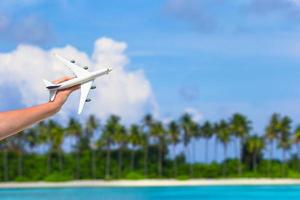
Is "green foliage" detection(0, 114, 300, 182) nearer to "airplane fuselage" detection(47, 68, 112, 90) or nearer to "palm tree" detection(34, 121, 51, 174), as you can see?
"palm tree" detection(34, 121, 51, 174)

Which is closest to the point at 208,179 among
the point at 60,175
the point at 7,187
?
the point at 60,175

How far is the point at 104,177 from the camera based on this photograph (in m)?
114

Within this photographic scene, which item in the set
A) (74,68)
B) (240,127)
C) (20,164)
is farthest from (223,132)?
(74,68)

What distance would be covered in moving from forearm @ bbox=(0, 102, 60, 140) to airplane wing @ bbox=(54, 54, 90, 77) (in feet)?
0.87

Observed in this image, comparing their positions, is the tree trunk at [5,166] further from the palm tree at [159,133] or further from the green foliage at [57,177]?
the palm tree at [159,133]

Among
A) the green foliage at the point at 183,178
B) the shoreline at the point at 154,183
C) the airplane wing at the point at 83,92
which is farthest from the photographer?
the green foliage at the point at 183,178

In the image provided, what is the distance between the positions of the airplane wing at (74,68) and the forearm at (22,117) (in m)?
0.26

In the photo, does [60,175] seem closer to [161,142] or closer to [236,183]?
[161,142]

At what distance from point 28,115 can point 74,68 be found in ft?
1.76

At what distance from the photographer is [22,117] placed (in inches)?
138

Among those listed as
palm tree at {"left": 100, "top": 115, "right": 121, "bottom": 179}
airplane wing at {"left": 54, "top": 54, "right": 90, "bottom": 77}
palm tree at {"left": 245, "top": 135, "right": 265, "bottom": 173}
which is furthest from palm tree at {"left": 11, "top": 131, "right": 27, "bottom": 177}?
airplane wing at {"left": 54, "top": 54, "right": 90, "bottom": 77}

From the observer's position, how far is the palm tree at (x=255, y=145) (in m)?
119

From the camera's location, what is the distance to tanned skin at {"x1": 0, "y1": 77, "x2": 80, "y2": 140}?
342 centimetres

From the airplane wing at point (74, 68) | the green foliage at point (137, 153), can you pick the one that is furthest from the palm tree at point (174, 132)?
the airplane wing at point (74, 68)
